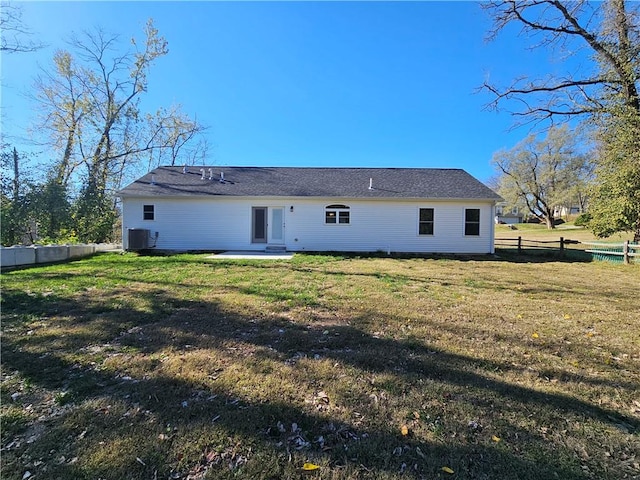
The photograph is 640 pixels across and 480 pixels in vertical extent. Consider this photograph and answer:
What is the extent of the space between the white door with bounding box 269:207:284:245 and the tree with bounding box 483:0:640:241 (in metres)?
10.3

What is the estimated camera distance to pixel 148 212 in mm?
14367

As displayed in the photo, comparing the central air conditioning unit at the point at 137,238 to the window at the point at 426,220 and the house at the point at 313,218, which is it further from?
the window at the point at 426,220

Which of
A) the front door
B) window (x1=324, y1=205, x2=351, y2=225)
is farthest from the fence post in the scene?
the front door

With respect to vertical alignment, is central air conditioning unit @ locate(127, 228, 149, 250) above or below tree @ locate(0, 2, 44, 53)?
below

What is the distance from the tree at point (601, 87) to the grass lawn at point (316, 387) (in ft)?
28.5

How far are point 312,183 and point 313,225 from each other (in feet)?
7.87

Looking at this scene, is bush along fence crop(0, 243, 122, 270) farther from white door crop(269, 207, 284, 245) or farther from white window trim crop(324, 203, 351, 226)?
white window trim crop(324, 203, 351, 226)

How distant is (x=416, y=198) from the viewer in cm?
1400

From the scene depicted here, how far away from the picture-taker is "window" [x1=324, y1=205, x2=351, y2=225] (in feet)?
47.5

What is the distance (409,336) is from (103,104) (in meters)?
25.4

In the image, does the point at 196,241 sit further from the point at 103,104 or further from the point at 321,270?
the point at 103,104

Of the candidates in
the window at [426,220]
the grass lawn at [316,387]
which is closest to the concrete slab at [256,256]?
the grass lawn at [316,387]

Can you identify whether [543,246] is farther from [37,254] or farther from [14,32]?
[14,32]

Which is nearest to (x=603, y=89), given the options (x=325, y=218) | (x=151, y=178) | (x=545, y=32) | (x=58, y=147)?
(x=545, y=32)
